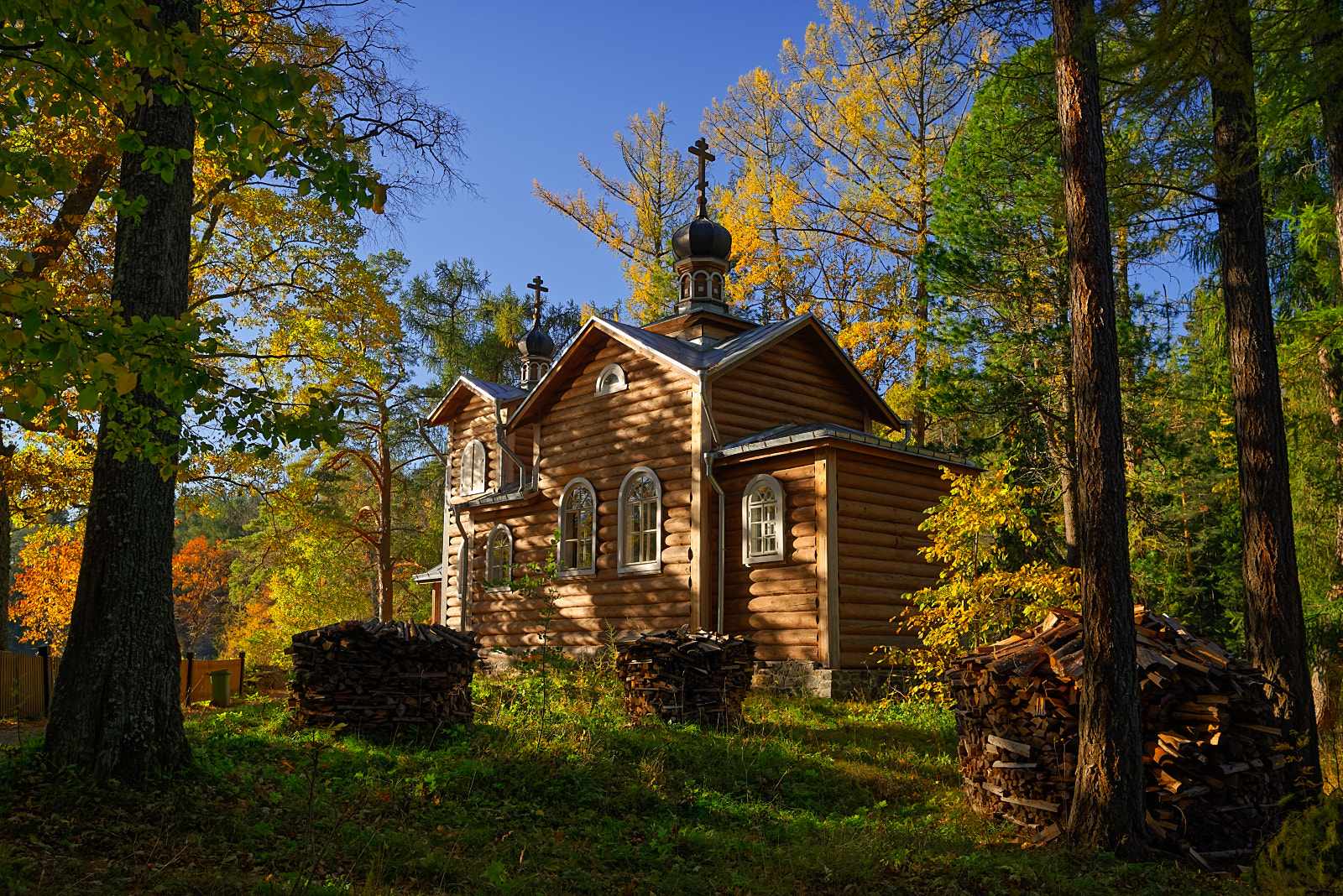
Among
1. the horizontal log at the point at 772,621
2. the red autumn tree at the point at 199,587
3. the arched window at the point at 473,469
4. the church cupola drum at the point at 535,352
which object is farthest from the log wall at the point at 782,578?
the red autumn tree at the point at 199,587

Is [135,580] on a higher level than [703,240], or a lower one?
lower

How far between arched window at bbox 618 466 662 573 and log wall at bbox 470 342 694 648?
0.49ft

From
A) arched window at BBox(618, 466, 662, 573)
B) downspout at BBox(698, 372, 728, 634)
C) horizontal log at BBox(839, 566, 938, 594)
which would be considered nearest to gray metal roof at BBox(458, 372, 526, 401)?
arched window at BBox(618, 466, 662, 573)

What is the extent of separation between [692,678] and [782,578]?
12.9 feet

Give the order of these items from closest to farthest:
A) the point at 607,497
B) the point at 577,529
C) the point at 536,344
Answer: the point at 607,497 → the point at 577,529 → the point at 536,344

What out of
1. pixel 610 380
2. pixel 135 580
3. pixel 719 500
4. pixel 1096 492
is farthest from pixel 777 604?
pixel 135 580

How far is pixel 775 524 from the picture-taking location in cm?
1532

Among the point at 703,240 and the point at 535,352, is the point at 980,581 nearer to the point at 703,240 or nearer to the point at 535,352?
the point at 703,240

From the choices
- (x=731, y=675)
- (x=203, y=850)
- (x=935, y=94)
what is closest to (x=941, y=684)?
(x=731, y=675)

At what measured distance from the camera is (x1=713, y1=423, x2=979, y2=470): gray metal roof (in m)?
14.7

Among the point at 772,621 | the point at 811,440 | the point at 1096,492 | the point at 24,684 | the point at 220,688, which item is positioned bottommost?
the point at 220,688

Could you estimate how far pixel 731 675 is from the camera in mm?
11562

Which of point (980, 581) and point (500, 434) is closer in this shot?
point (980, 581)

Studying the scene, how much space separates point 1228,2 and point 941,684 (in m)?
8.56
